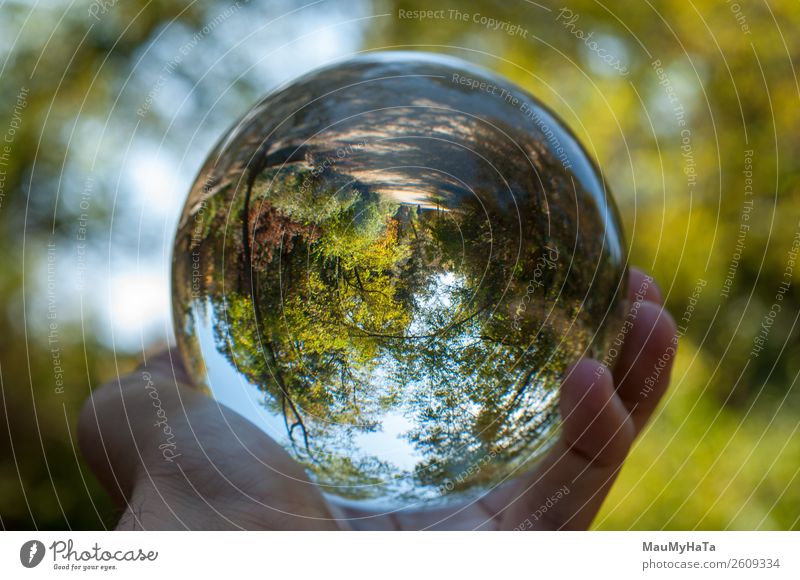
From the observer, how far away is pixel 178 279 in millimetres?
1087
